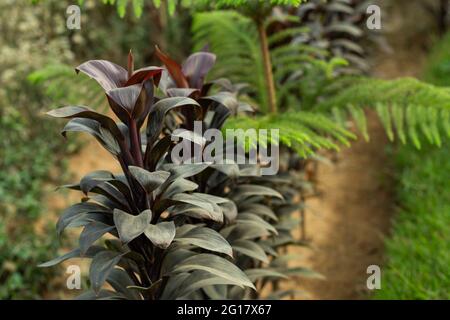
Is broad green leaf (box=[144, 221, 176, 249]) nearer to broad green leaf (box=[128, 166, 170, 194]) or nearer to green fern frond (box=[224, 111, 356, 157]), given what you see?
broad green leaf (box=[128, 166, 170, 194])

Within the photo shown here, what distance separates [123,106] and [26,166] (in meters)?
2.42

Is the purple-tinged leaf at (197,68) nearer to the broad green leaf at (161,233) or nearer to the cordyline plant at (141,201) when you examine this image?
the cordyline plant at (141,201)

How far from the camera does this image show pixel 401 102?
7.38 ft

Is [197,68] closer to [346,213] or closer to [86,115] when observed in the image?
[86,115]

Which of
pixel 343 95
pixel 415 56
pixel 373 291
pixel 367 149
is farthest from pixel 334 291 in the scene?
pixel 415 56

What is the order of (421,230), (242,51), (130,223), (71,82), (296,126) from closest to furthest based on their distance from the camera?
(130,223) → (296,126) → (71,82) → (242,51) → (421,230)

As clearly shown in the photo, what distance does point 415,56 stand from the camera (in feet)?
18.3

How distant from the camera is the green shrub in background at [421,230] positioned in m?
2.54

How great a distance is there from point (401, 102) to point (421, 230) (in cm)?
101

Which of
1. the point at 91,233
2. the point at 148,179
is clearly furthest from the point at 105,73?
the point at 91,233

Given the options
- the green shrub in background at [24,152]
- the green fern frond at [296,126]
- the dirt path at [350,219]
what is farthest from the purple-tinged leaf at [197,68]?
the green shrub in background at [24,152]

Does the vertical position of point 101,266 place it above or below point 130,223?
below

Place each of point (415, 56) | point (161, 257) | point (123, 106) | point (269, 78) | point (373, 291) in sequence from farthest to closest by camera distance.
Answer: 1. point (415, 56)
2. point (373, 291)
3. point (269, 78)
4. point (161, 257)
5. point (123, 106)
